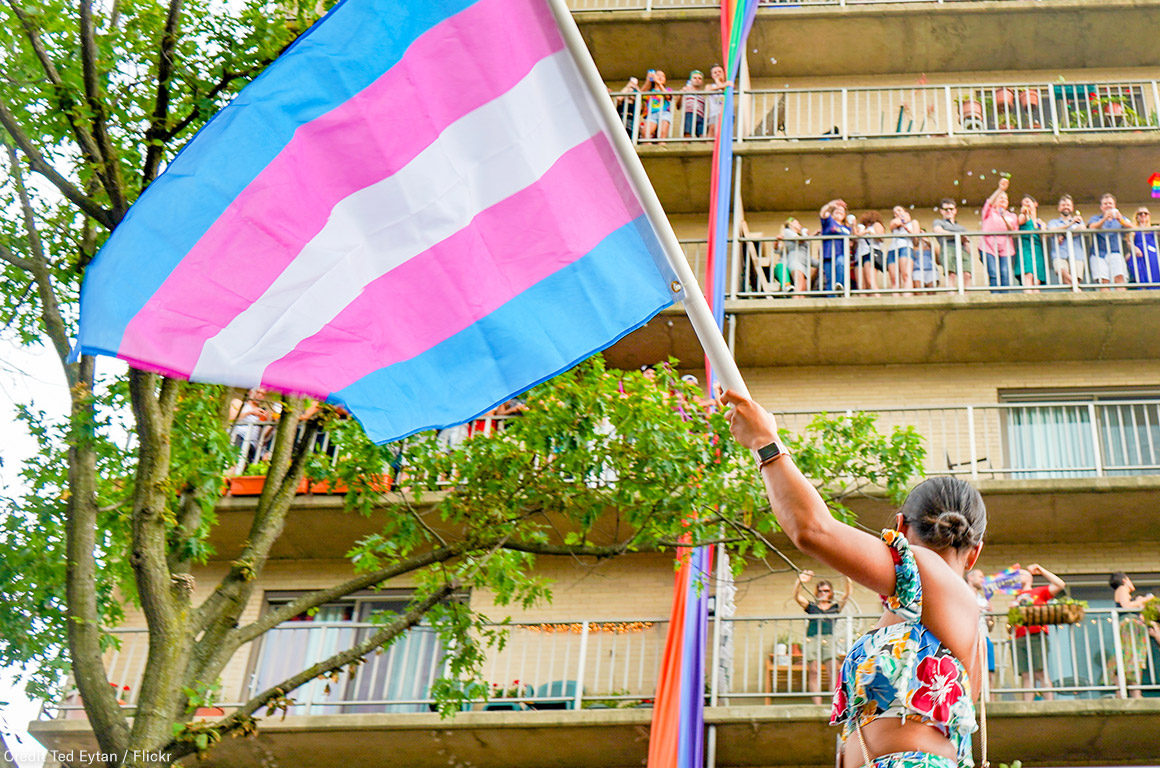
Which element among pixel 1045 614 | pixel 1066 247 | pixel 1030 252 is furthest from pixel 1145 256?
pixel 1045 614

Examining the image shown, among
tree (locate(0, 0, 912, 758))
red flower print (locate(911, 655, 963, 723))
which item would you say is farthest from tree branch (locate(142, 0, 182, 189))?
red flower print (locate(911, 655, 963, 723))

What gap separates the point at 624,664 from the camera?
1569cm

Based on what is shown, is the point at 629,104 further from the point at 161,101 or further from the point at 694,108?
the point at 161,101

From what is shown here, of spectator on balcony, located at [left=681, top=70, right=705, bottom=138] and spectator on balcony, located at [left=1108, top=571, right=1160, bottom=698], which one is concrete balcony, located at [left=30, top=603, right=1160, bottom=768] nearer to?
spectator on balcony, located at [left=1108, top=571, right=1160, bottom=698]

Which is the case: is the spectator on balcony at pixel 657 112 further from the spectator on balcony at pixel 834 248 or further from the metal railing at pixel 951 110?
the spectator on balcony at pixel 834 248

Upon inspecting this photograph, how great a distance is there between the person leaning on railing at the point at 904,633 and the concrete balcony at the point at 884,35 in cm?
A: 1922

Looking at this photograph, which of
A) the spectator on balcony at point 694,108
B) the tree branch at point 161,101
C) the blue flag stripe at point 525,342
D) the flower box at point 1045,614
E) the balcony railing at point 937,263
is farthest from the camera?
the spectator on balcony at point 694,108

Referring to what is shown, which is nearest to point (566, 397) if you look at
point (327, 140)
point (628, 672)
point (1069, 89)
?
point (628, 672)

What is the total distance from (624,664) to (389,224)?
11.7m

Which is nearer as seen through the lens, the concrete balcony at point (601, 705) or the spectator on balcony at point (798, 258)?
the concrete balcony at point (601, 705)

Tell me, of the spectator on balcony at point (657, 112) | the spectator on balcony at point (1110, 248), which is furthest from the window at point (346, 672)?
the spectator on balcony at point (1110, 248)

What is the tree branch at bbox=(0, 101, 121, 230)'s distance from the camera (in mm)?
9344

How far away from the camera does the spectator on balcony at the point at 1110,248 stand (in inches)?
695

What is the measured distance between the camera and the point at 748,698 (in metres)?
15.2
